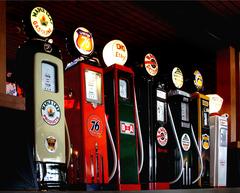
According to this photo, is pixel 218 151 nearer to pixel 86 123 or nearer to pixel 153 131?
pixel 153 131

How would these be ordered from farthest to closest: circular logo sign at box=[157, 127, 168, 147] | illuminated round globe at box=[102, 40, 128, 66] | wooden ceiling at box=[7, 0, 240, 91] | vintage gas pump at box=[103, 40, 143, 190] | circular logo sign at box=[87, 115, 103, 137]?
wooden ceiling at box=[7, 0, 240, 91] < illuminated round globe at box=[102, 40, 128, 66] < circular logo sign at box=[157, 127, 168, 147] < vintage gas pump at box=[103, 40, 143, 190] < circular logo sign at box=[87, 115, 103, 137]

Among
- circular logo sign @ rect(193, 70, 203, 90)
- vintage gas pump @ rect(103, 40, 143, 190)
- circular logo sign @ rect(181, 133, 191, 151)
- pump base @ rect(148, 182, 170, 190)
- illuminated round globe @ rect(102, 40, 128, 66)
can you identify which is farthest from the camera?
circular logo sign @ rect(193, 70, 203, 90)

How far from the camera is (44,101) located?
1785mm

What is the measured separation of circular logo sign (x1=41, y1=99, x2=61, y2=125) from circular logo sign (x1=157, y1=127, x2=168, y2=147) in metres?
0.71

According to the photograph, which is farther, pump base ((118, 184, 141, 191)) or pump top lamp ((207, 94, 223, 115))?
pump top lamp ((207, 94, 223, 115))

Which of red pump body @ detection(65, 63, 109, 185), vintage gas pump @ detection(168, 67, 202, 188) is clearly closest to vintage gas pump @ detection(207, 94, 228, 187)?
vintage gas pump @ detection(168, 67, 202, 188)

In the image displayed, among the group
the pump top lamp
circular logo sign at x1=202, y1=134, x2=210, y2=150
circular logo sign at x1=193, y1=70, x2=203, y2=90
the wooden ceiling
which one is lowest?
circular logo sign at x1=202, y1=134, x2=210, y2=150

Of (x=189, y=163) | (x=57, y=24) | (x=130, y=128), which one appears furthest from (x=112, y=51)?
(x=57, y=24)

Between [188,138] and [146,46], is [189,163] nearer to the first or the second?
[188,138]

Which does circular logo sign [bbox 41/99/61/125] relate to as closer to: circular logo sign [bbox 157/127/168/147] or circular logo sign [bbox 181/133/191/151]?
circular logo sign [bbox 157/127/168/147]

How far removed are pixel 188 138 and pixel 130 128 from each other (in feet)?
2.07

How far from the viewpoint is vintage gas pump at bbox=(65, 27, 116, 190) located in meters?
1.89

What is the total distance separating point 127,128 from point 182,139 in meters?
0.59

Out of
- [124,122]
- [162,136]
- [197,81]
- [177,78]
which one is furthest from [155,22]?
[124,122]
